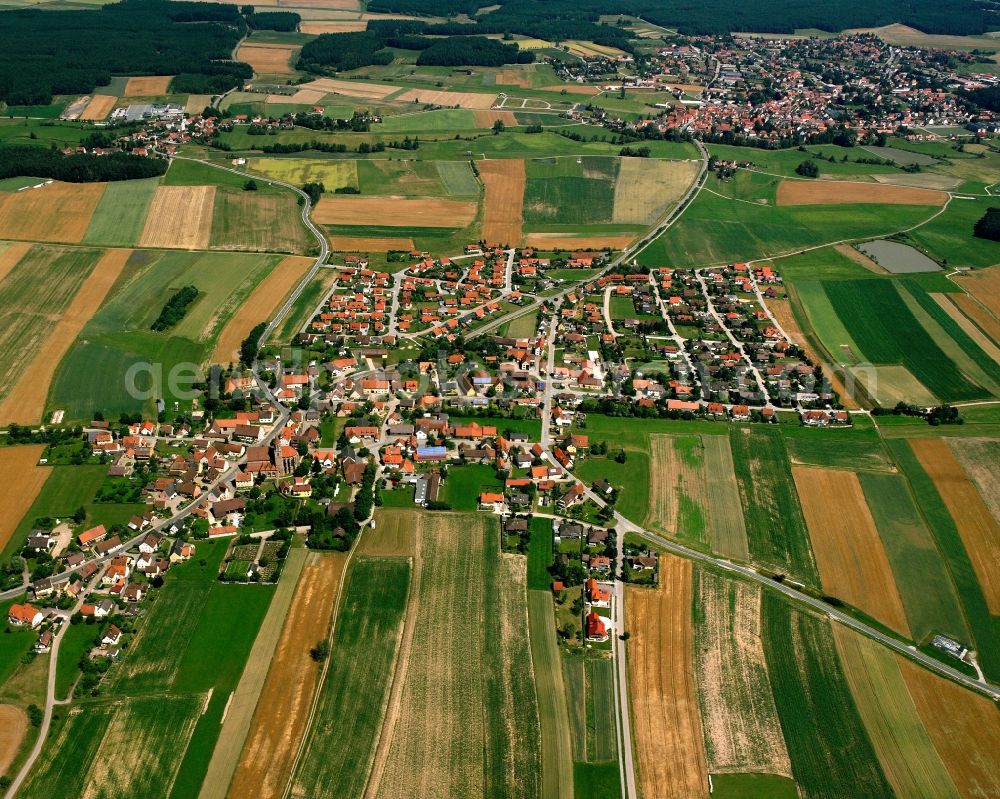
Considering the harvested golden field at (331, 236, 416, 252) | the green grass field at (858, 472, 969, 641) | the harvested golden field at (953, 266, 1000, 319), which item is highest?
the harvested golden field at (331, 236, 416, 252)

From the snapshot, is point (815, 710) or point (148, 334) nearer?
point (815, 710)

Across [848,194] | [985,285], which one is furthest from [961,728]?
[848,194]

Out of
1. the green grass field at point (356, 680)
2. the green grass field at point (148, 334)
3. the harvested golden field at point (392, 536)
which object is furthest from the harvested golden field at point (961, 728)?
the green grass field at point (148, 334)

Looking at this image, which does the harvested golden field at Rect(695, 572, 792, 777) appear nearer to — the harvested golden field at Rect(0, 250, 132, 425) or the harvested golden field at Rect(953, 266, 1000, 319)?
the harvested golden field at Rect(0, 250, 132, 425)

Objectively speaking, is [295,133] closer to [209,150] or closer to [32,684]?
[209,150]

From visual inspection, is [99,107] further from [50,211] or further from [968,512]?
[968,512]

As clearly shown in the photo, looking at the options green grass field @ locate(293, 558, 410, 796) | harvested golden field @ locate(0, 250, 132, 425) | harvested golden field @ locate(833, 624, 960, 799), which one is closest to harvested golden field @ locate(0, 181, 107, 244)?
harvested golden field @ locate(0, 250, 132, 425)
